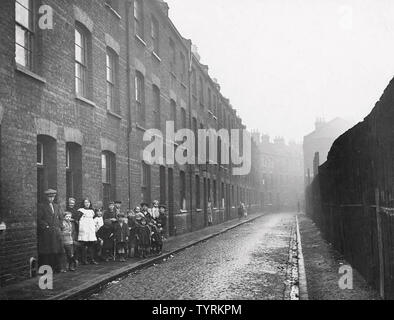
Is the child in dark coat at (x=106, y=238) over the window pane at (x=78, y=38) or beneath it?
beneath

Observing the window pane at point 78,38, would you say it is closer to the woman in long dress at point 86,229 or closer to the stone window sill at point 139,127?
the woman in long dress at point 86,229

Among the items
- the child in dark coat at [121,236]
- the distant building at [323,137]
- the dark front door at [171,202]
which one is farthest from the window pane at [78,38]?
the distant building at [323,137]

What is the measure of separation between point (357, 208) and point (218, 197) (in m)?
25.2

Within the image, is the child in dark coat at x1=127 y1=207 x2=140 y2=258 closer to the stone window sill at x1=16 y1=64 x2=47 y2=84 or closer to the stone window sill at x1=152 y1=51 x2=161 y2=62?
the stone window sill at x1=16 y1=64 x2=47 y2=84

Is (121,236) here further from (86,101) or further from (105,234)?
(86,101)

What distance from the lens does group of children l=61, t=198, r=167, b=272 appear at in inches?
441

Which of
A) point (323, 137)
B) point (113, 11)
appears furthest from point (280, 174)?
point (113, 11)

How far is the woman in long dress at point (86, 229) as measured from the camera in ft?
38.2

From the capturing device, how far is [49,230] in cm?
1048

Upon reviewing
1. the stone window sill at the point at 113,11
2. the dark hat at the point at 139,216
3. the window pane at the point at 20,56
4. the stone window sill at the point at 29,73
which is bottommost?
the dark hat at the point at 139,216

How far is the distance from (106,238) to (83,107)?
3.28 metres

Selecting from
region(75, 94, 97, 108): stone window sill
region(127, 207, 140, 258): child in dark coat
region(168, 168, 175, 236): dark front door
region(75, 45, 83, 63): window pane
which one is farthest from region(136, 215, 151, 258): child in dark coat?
region(168, 168, 175, 236): dark front door

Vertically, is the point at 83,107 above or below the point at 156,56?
below

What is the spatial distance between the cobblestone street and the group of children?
953 millimetres
